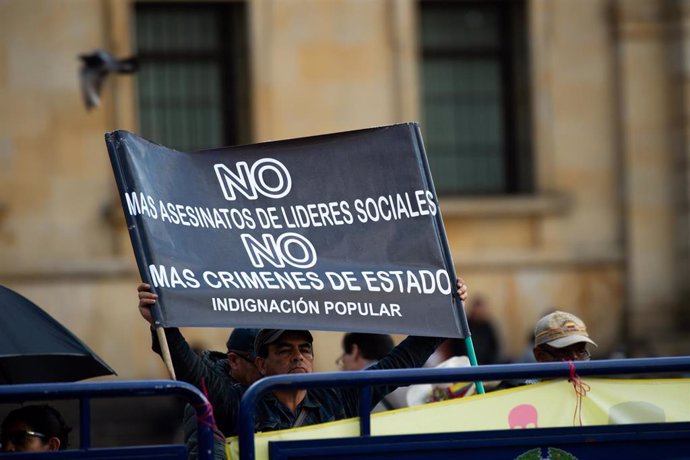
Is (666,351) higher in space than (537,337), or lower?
higher

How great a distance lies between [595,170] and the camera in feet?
64.1

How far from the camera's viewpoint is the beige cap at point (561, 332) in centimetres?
682

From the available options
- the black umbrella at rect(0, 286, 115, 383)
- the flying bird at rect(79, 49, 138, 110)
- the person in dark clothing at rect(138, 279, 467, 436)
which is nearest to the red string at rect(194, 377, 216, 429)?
the person in dark clothing at rect(138, 279, 467, 436)

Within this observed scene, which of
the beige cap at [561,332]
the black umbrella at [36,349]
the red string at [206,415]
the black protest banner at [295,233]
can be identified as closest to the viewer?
the red string at [206,415]

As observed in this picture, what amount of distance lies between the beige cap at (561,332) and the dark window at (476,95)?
12698 millimetres

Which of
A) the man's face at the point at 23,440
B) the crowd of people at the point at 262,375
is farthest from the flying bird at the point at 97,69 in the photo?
the man's face at the point at 23,440

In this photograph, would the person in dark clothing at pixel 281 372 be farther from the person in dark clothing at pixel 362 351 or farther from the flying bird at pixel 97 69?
the flying bird at pixel 97 69

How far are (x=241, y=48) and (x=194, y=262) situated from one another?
44.0 ft

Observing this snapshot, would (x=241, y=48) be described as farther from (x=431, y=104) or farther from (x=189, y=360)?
(x=189, y=360)

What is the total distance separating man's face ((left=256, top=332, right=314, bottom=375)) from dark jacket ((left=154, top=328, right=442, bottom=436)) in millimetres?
133

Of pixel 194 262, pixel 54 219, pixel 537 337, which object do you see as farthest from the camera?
pixel 54 219

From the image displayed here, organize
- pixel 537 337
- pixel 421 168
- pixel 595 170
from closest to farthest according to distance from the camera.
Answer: pixel 421 168 < pixel 537 337 < pixel 595 170

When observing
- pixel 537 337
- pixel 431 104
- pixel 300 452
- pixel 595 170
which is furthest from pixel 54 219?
pixel 300 452

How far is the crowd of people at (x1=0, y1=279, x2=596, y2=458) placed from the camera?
582 cm
